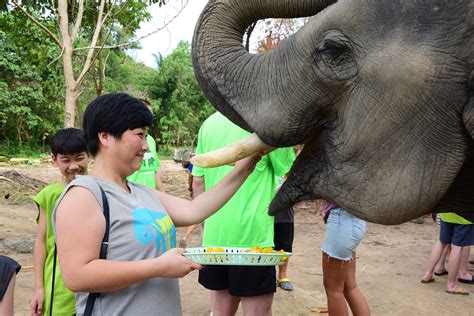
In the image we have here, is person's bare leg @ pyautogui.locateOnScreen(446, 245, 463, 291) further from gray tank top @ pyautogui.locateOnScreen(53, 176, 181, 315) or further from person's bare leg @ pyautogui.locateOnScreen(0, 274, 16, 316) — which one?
person's bare leg @ pyautogui.locateOnScreen(0, 274, 16, 316)

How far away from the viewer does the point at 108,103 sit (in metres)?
2.08

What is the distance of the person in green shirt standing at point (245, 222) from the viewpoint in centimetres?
345

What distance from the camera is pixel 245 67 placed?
6.03 ft

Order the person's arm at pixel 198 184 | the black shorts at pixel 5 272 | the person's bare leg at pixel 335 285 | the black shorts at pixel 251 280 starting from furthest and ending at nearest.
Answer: the person's arm at pixel 198 184 → the person's bare leg at pixel 335 285 → the black shorts at pixel 251 280 → the black shorts at pixel 5 272

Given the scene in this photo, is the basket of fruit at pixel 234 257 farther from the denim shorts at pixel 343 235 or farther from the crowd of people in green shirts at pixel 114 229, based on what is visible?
the denim shorts at pixel 343 235

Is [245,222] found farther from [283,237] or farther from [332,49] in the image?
[332,49]

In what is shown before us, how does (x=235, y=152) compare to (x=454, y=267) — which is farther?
(x=454, y=267)

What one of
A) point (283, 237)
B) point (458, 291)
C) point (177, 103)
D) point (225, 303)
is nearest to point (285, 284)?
point (283, 237)

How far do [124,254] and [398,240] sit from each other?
24.7ft

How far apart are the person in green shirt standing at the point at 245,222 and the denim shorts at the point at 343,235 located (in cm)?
51

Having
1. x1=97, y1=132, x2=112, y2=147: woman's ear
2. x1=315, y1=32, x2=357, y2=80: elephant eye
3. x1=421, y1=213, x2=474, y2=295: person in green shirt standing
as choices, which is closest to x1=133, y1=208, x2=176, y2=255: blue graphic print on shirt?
x1=97, y1=132, x2=112, y2=147: woman's ear

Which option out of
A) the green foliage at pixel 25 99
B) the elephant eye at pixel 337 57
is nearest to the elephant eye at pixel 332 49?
the elephant eye at pixel 337 57

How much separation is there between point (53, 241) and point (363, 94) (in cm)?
207

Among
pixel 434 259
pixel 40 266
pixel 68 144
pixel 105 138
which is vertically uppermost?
pixel 105 138
